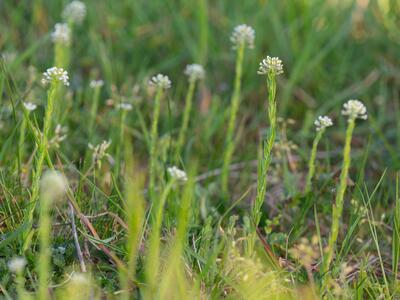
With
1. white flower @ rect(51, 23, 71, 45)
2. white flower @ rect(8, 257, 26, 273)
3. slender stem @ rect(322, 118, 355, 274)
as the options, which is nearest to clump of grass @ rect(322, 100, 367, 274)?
slender stem @ rect(322, 118, 355, 274)

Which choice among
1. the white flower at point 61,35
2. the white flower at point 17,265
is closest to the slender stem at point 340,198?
the white flower at point 17,265

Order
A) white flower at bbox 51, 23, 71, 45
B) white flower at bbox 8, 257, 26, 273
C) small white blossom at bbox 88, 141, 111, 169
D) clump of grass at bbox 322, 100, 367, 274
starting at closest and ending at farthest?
white flower at bbox 8, 257, 26, 273 < clump of grass at bbox 322, 100, 367, 274 < small white blossom at bbox 88, 141, 111, 169 < white flower at bbox 51, 23, 71, 45

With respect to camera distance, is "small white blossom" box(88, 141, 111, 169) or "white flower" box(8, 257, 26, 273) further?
"small white blossom" box(88, 141, 111, 169)

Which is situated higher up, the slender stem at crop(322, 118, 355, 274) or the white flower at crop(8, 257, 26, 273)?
the slender stem at crop(322, 118, 355, 274)

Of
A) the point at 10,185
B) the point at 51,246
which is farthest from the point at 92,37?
the point at 51,246

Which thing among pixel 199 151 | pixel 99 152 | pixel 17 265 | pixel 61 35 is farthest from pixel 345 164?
pixel 61 35

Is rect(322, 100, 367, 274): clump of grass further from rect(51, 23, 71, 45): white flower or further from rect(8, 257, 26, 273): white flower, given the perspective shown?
rect(51, 23, 71, 45): white flower

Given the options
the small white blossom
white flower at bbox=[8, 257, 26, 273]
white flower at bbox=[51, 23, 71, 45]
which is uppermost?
white flower at bbox=[51, 23, 71, 45]

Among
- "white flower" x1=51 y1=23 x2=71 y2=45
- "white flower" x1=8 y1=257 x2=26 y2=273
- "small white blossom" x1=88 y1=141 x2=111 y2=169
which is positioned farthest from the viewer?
"white flower" x1=51 y1=23 x2=71 y2=45

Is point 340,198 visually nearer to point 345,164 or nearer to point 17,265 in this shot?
point 345,164

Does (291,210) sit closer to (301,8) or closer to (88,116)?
(88,116)

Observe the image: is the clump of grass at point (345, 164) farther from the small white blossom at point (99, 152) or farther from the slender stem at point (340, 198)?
the small white blossom at point (99, 152)
